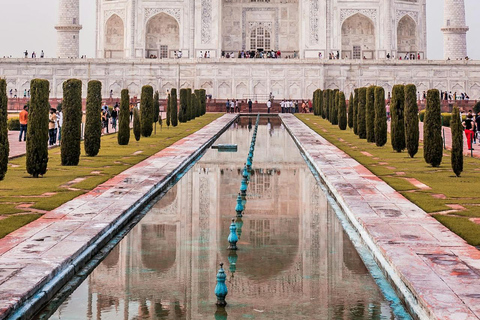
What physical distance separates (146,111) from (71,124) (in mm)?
6965

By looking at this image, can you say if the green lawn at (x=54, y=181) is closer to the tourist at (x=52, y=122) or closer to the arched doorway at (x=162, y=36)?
the tourist at (x=52, y=122)

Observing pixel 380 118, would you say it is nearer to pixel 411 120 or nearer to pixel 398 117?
pixel 398 117

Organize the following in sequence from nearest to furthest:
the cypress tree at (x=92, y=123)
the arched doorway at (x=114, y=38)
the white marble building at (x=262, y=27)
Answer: the cypress tree at (x=92, y=123) → the white marble building at (x=262, y=27) → the arched doorway at (x=114, y=38)

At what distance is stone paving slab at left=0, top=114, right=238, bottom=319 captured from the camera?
4926mm

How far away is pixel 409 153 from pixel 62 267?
32.5 feet

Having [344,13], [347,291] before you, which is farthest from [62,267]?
[344,13]

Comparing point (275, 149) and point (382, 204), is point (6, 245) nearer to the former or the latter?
point (382, 204)

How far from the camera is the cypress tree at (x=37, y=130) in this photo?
11016 millimetres

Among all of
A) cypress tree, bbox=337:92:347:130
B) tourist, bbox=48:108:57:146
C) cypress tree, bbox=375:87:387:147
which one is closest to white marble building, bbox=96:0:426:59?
cypress tree, bbox=337:92:347:130

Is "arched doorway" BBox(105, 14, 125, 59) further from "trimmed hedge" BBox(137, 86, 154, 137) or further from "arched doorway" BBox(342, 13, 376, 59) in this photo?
"trimmed hedge" BBox(137, 86, 154, 137)

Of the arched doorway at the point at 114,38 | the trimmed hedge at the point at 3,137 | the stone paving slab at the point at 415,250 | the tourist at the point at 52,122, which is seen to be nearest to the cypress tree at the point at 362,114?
the tourist at the point at 52,122

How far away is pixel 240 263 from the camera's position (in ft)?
19.6

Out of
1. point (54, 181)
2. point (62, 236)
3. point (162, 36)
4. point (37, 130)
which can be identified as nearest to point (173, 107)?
point (37, 130)

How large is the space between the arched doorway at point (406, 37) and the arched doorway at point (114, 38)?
17.0 meters
